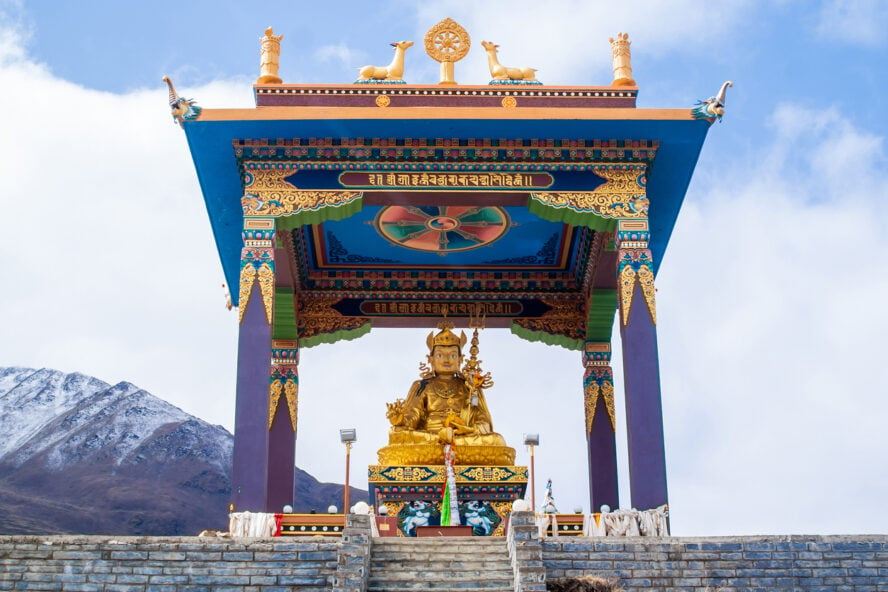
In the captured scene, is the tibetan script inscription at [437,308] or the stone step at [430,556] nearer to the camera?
the stone step at [430,556]

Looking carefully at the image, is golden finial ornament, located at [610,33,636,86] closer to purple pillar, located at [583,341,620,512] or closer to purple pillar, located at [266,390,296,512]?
purple pillar, located at [583,341,620,512]

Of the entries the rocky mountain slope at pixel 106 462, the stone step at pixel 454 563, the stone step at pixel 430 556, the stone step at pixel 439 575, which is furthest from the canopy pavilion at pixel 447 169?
the rocky mountain slope at pixel 106 462

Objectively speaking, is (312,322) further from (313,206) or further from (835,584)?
(835,584)

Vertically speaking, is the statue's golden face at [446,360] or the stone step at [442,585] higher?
the statue's golden face at [446,360]

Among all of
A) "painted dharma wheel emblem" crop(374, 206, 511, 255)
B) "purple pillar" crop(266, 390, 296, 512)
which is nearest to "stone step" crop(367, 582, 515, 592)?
"painted dharma wheel emblem" crop(374, 206, 511, 255)

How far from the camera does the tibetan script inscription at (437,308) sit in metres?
21.2

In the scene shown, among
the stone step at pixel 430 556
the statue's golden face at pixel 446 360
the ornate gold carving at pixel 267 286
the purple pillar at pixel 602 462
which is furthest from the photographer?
the statue's golden face at pixel 446 360

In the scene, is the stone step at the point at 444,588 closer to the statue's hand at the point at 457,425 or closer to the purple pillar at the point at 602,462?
the statue's hand at the point at 457,425

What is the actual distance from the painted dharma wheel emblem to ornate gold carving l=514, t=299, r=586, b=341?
6.42 feet

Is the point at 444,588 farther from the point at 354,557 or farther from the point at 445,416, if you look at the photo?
the point at 445,416

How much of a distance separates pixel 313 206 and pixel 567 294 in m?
6.29

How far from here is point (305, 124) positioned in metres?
15.9

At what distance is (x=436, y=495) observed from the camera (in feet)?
57.9

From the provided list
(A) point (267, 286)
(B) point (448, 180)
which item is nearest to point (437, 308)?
(B) point (448, 180)
